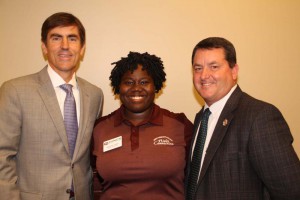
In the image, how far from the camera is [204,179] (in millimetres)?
1822

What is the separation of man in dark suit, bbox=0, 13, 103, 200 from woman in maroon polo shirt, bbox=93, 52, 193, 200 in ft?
0.65

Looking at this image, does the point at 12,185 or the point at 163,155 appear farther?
the point at 163,155

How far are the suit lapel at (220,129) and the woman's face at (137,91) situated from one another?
25.8 inches

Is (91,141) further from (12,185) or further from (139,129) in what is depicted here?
(12,185)

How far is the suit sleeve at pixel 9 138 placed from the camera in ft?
6.30

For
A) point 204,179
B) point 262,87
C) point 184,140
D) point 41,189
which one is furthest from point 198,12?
point 41,189

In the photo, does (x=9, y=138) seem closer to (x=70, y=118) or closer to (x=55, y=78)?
(x=70, y=118)

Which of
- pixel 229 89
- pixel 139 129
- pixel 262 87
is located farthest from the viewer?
pixel 262 87

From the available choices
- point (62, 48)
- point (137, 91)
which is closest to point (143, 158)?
point (137, 91)

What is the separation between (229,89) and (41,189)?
5.12 feet

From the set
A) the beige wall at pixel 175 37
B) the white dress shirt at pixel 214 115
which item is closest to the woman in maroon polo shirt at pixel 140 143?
the white dress shirt at pixel 214 115

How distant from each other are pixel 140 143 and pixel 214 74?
0.77m

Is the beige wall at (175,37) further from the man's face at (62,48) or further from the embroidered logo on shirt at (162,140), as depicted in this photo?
the embroidered logo on shirt at (162,140)

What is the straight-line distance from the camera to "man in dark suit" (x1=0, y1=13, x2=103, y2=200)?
1.97m
